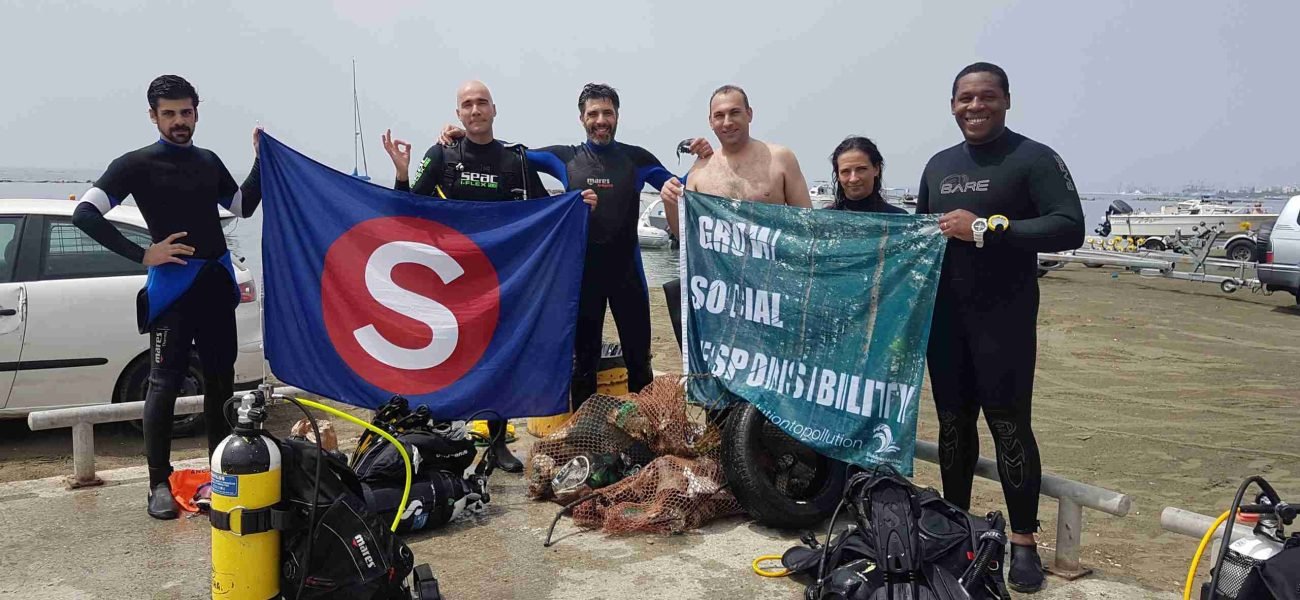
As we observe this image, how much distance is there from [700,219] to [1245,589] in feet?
10.1

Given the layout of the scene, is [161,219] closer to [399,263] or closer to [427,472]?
[399,263]

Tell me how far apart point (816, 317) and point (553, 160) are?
77.8 inches

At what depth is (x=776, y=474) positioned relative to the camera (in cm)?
470

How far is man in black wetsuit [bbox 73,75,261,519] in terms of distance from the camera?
14.7 ft

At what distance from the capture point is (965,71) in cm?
388

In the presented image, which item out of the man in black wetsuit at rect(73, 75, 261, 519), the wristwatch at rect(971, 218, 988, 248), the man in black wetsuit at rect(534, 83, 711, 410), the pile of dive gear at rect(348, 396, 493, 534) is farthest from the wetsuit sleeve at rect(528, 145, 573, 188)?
the wristwatch at rect(971, 218, 988, 248)

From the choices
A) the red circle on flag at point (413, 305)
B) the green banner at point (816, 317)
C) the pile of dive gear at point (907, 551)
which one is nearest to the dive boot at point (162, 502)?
the red circle on flag at point (413, 305)

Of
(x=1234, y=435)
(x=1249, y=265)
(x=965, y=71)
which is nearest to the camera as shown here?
(x=965, y=71)

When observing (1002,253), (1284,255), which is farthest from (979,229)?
(1284,255)

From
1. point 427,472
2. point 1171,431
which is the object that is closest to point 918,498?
point 427,472

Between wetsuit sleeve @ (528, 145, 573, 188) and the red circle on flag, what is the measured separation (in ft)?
2.24

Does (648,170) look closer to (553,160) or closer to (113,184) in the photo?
(553,160)

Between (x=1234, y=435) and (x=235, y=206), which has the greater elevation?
(x=235, y=206)

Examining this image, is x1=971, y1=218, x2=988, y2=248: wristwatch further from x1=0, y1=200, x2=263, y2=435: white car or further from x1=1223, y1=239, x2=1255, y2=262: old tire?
x1=1223, y1=239, x2=1255, y2=262: old tire
